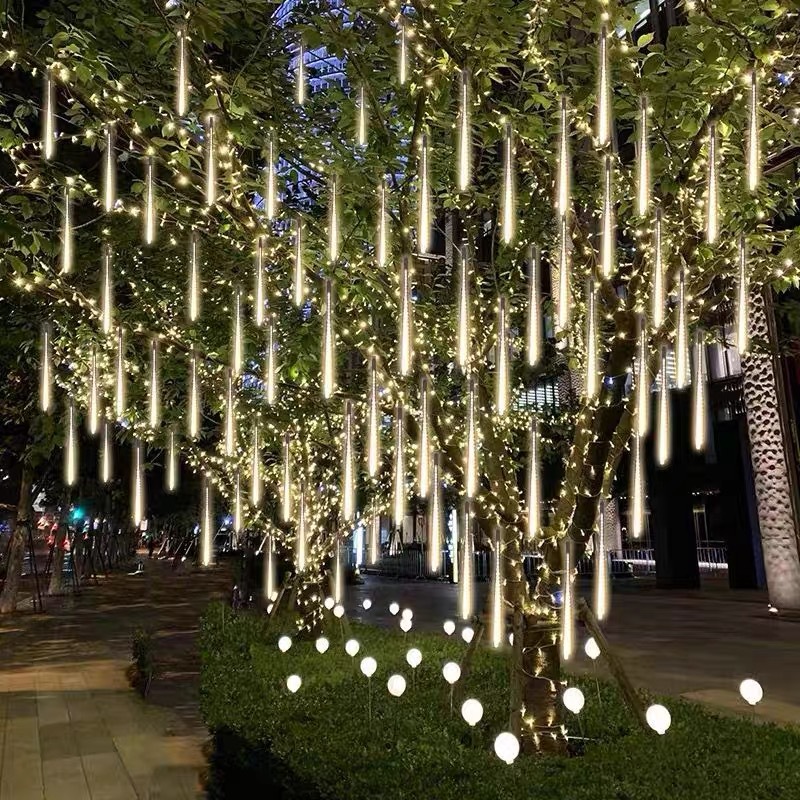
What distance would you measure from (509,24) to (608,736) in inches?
219

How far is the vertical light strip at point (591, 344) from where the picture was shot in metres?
5.53

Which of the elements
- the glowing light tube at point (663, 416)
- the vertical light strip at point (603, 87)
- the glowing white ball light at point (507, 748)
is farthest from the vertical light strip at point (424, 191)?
the glowing white ball light at point (507, 748)

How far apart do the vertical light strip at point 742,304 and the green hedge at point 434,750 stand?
2671 mm

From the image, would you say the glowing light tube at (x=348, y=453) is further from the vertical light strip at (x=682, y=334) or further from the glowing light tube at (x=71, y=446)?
the vertical light strip at (x=682, y=334)

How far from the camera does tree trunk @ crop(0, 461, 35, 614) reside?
22656 mm

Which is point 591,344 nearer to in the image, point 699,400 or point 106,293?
point 699,400

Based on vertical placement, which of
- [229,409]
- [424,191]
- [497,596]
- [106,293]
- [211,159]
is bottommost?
[497,596]

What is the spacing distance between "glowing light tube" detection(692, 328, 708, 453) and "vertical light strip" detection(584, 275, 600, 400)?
2.14 ft

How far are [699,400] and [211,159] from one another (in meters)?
3.51

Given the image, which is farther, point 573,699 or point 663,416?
point 573,699

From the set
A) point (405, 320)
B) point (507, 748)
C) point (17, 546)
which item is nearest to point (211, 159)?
point (405, 320)

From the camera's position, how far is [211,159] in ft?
18.2

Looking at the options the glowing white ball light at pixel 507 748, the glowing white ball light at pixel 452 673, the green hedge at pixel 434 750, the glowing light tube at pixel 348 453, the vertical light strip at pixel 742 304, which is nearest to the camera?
the green hedge at pixel 434 750

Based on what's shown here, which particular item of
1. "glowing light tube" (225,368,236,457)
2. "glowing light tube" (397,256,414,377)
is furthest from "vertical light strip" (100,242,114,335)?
"glowing light tube" (397,256,414,377)
